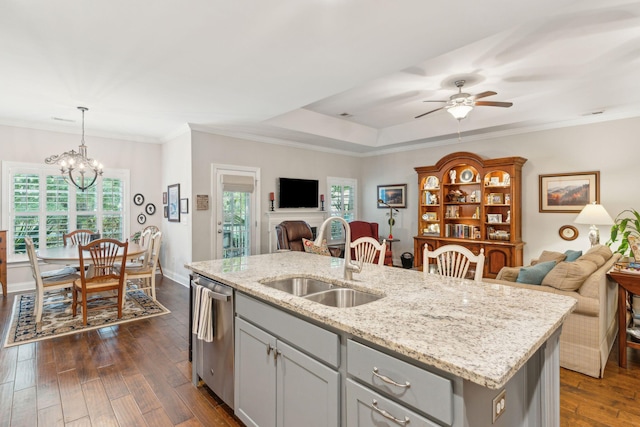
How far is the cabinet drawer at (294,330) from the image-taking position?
1410 millimetres

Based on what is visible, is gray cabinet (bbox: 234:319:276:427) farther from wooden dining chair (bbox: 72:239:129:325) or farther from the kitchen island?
wooden dining chair (bbox: 72:239:129:325)

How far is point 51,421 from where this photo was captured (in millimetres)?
2137

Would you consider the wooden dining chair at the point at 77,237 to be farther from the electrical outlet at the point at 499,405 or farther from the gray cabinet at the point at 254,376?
the electrical outlet at the point at 499,405

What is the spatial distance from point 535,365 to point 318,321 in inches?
37.8

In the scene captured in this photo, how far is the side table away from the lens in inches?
110

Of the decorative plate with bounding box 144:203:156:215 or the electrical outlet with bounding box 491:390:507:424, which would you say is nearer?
the electrical outlet with bounding box 491:390:507:424

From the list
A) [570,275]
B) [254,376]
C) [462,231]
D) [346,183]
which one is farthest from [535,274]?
[346,183]

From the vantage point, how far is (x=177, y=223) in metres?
5.78

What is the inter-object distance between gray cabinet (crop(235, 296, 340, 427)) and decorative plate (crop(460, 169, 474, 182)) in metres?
5.22

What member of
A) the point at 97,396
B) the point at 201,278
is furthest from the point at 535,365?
the point at 97,396

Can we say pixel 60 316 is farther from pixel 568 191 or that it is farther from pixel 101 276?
pixel 568 191

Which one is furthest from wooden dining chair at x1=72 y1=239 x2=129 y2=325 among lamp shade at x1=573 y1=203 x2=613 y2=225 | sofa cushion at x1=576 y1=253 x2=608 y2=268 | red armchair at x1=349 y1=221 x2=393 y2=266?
lamp shade at x1=573 y1=203 x2=613 y2=225

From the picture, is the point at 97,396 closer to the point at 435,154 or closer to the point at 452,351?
the point at 452,351

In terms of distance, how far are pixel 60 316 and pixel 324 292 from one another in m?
3.83
